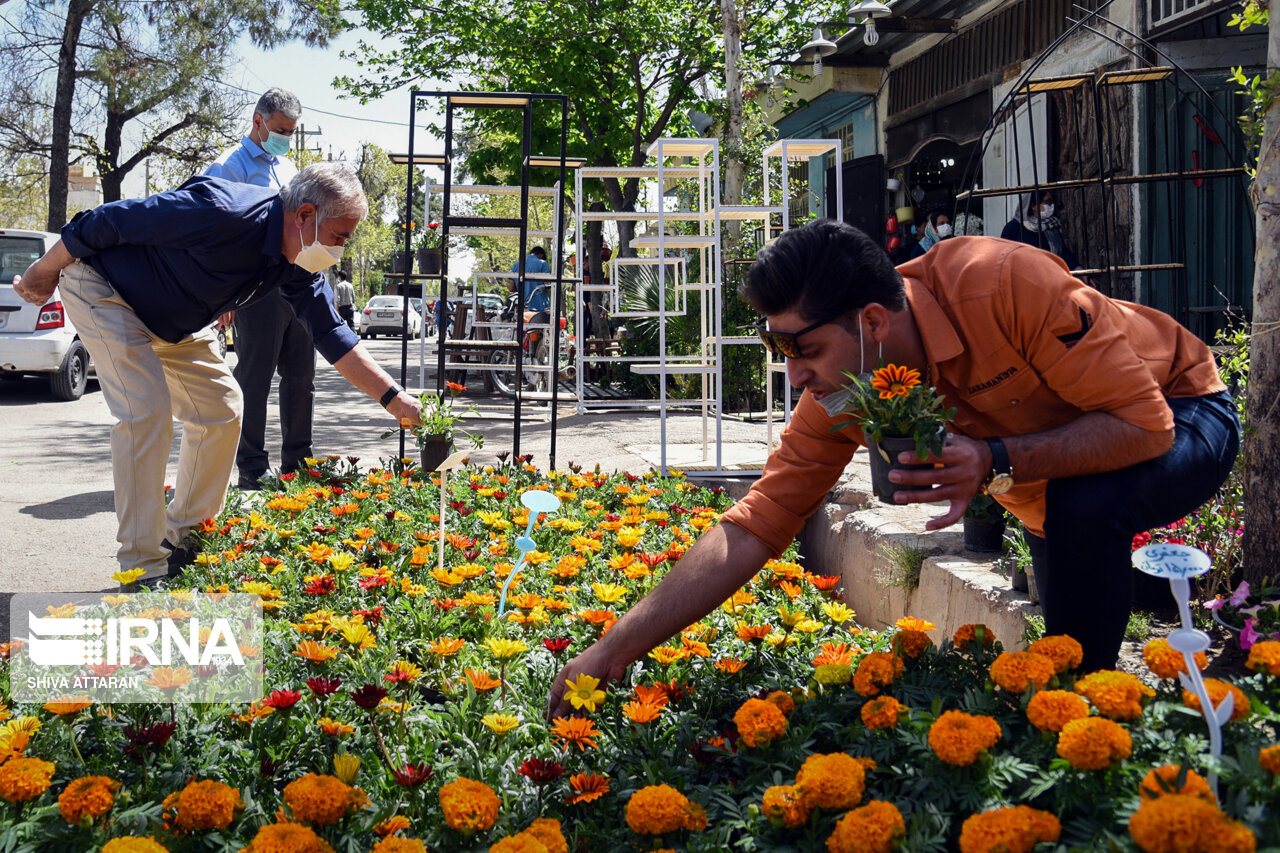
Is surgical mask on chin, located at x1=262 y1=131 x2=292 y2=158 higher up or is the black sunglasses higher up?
surgical mask on chin, located at x1=262 y1=131 x2=292 y2=158

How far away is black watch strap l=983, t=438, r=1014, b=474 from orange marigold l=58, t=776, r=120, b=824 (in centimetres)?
166

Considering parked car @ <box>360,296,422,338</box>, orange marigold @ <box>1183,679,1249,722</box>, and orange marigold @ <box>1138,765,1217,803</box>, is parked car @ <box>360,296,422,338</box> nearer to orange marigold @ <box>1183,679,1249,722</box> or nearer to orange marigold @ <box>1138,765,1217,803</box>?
orange marigold @ <box>1183,679,1249,722</box>

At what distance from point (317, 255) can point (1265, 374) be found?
10.7 ft

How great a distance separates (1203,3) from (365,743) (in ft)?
28.5

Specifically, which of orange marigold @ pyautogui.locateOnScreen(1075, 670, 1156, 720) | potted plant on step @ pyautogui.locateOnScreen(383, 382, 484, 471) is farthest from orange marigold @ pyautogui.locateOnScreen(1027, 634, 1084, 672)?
potted plant on step @ pyautogui.locateOnScreen(383, 382, 484, 471)

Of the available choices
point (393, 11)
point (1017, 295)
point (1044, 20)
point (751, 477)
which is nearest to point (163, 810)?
point (1017, 295)

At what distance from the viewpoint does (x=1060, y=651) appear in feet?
6.06

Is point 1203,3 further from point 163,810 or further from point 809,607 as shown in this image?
point 163,810

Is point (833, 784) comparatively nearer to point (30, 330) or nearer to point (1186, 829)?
point (1186, 829)

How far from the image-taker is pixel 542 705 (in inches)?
93.3

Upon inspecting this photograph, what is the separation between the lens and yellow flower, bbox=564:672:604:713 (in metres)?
2.04

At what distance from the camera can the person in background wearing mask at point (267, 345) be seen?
5.86 metres

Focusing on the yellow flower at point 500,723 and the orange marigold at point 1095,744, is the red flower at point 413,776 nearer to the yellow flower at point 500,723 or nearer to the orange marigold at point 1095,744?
the yellow flower at point 500,723

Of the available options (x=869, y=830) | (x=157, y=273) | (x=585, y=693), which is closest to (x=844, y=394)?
(x=585, y=693)
